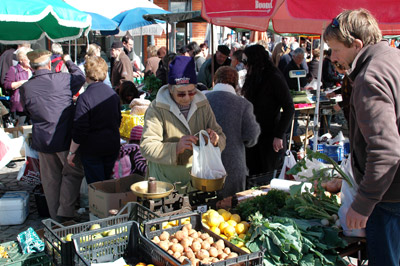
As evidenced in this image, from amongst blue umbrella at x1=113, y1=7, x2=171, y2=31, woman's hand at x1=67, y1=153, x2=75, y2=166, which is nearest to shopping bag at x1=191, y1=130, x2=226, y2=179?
woman's hand at x1=67, y1=153, x2=75, y2=166

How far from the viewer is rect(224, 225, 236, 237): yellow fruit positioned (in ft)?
8.80

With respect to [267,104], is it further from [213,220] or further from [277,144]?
[213,220]

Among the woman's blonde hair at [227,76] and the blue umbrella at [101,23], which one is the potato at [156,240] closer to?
the woman's blonde hair at [227,76]

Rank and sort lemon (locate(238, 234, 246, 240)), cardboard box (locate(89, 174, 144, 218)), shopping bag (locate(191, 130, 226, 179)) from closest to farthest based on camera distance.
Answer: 1. lemon (locate(238, 234, 246, 240))
2. shopping bag (locate(191, 130, 226, 179))
3. cardboard box (locate(89, 174, 144, 218))

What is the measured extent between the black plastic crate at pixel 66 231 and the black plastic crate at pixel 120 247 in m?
0.08

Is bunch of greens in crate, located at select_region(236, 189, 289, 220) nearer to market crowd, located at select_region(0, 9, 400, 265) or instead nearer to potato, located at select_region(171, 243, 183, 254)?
market crowd, located at select_region(0, 9, 400, 265)

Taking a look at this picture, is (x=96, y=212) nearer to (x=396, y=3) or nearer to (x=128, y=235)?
(x=128, y=235)

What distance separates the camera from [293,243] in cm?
238

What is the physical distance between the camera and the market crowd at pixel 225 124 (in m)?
2.04

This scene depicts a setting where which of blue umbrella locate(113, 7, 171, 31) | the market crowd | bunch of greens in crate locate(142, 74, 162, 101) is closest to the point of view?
the market crowd

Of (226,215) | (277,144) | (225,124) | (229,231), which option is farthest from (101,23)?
(229,231)

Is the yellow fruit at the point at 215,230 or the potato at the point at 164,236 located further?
the yellow fruit at the point at 215,230

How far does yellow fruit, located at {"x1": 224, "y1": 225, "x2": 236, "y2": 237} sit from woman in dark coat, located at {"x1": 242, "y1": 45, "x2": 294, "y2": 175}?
224cm

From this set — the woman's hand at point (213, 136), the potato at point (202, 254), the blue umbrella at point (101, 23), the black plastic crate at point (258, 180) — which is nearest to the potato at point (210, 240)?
the potato at point (202, 254)
